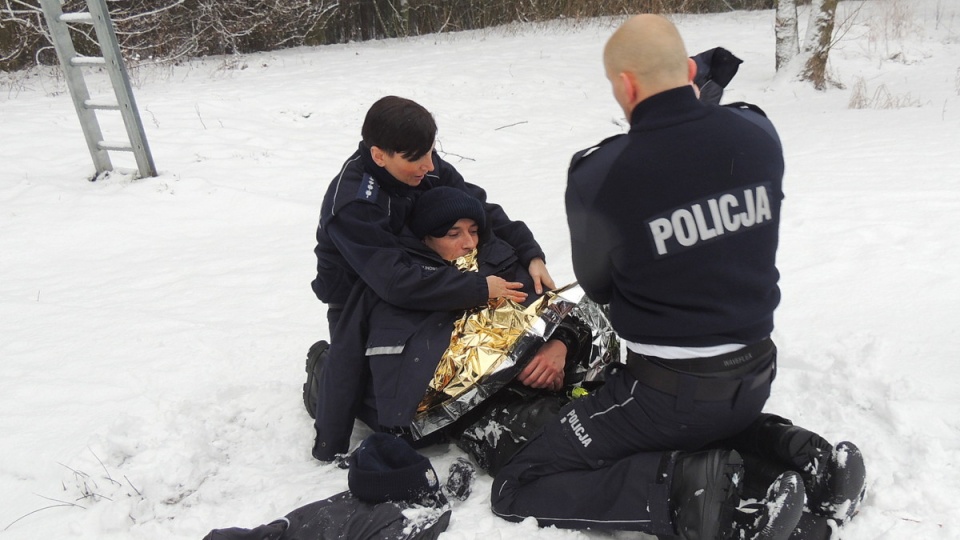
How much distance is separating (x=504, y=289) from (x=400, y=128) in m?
0.72

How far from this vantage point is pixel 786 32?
30.9 ft

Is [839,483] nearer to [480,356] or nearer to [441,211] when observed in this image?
A: [480,356]

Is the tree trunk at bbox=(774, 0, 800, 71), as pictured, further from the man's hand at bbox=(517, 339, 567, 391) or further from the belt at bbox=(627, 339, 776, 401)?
the belt at bbox=(627, 339, 776, 401)

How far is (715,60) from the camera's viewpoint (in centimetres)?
294

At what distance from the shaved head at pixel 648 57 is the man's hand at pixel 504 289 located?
1.04m

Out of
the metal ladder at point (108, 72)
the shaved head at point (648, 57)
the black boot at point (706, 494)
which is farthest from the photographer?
the metal ladder at point (108, 72)

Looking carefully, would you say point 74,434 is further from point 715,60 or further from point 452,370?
point 715,60

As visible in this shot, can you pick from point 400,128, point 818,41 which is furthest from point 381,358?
point 818,41

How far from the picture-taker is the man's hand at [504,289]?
105 inches

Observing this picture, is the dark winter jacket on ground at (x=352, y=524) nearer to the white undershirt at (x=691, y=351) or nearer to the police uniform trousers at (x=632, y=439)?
the police uniform trousers at (x=632, y=439)

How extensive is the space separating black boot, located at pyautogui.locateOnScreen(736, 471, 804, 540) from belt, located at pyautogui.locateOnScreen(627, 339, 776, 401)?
268 millimetres

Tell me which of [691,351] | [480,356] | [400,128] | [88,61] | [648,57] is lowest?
[480,356]

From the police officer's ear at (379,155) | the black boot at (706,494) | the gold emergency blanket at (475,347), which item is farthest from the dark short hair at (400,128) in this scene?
the black boot at (706,494)

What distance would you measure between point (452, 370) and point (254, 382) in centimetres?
130
